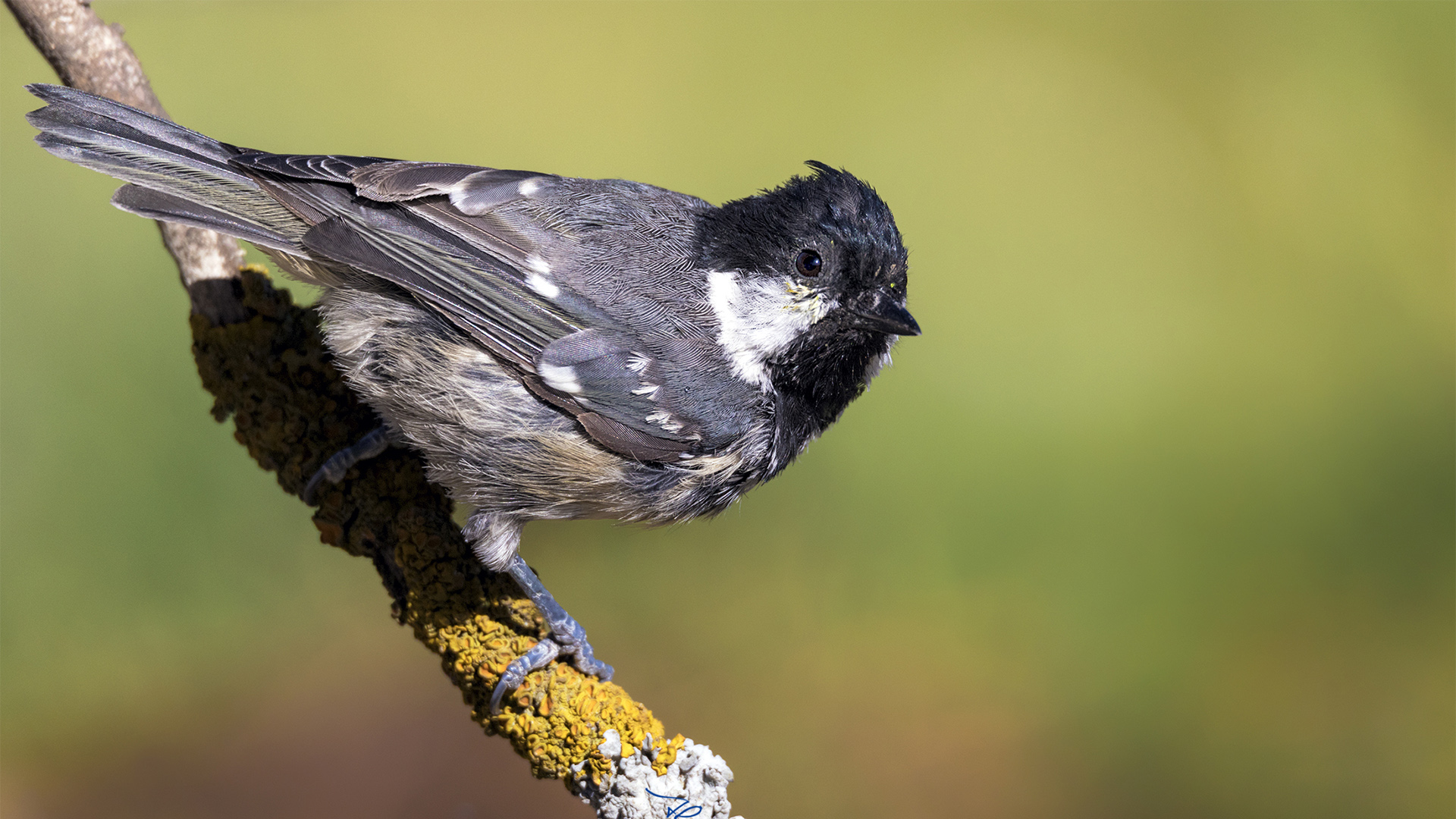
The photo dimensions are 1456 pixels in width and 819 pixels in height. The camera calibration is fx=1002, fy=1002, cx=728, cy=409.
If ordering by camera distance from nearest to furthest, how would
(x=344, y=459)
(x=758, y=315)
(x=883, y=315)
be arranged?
(x=883, y=315) → (x=758, y=315) → (x=344, y=459)

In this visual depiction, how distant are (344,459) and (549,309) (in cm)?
74

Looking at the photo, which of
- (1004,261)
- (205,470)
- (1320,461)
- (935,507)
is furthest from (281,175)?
(1320,461)

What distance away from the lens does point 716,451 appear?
2457 mm

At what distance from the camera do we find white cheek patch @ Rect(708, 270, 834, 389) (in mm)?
2391

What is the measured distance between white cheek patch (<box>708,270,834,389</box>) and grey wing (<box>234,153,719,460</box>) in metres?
0.20

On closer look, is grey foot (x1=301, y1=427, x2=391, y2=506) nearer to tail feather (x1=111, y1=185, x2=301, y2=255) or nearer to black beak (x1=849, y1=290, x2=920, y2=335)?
tail feather (x1=111, y1=185, x2=301, y2=255)

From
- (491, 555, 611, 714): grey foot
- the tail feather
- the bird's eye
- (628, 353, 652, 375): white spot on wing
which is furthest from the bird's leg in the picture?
the bird's eye

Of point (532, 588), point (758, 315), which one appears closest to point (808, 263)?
point (758, 315)

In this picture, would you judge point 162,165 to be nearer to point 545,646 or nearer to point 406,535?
point 406,535

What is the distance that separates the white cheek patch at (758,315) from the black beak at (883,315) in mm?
78

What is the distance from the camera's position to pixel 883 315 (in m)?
2.32

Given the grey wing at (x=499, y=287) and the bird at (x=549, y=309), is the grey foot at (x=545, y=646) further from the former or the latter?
the grey wing at (x=499, y=287)

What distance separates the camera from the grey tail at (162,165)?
239 cm

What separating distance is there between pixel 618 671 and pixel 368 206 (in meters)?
1.91
